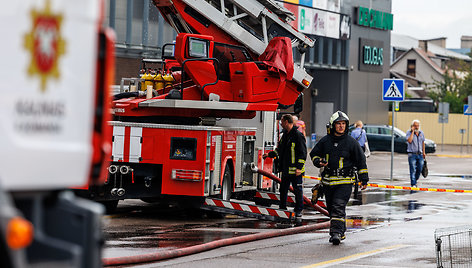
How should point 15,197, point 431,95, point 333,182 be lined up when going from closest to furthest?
point 15,197 < point 333,182 < point 431,95

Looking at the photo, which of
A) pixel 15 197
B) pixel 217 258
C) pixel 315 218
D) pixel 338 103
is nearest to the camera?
pixel 15 197

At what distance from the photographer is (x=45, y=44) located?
422 centimetres

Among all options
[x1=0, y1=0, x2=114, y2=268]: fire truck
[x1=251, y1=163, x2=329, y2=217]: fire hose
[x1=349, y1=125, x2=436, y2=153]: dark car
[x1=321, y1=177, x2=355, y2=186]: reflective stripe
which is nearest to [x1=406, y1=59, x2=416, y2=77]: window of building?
[x1=349, y1=125, x2=436, y2=153]: dark car

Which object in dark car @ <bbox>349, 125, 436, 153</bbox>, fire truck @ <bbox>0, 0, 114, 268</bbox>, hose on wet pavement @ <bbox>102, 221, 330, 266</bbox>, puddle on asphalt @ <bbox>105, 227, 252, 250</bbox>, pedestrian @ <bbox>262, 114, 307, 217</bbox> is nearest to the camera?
fire truck @ <bbox>0, 0, 114, 268</bbox>

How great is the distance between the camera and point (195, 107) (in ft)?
45.6

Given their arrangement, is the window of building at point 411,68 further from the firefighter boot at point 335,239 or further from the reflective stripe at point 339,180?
the firefighter boot at point 335,239

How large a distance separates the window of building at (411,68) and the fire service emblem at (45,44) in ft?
304

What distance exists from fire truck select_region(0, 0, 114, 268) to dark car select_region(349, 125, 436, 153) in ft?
127

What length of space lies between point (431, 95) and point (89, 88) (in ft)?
229

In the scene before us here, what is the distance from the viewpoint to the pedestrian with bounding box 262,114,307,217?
13914 mm

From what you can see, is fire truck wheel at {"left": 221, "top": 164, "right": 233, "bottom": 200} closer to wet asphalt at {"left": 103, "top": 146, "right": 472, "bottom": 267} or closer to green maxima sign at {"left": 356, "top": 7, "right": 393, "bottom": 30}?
wet asphalt at {"left": 103, "top": 146, "right": 472, "bottom": 267}

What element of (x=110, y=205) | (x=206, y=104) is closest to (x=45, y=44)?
(x=206, y=104)

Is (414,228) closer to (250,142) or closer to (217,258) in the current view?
(250,142)

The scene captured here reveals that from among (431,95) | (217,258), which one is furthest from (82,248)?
(431,95)
